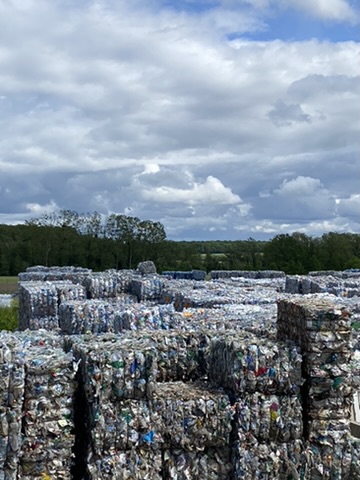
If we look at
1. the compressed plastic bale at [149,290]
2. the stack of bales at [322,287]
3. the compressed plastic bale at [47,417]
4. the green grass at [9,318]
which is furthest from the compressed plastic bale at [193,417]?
the green grass at [9,318]

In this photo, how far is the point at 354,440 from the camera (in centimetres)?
721

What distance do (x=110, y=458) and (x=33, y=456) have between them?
79 centimetres

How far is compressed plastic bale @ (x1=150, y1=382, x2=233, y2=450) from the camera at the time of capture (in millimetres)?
6707

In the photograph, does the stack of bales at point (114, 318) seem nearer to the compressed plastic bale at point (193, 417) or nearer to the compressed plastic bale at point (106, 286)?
the compressed plastic bale at point (193, 417)

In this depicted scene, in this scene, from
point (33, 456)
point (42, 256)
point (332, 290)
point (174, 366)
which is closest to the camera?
point (33, 456)

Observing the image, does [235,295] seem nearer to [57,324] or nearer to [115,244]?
[57,324]

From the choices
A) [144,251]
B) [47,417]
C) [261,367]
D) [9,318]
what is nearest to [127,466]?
[47,417]

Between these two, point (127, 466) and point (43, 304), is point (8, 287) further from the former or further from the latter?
point (127, 466)

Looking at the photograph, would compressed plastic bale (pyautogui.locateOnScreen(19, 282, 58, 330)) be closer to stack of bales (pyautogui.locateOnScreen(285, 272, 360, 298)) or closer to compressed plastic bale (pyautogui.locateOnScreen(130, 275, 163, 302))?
compressed plastic bale (pyautogui.locateOnScreen(130, 275, 163, 302))

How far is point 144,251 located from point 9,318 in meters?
38.8

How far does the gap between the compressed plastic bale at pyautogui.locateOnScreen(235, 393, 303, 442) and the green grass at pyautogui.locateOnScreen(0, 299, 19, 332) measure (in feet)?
67.9

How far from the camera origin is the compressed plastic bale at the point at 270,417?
688 cm

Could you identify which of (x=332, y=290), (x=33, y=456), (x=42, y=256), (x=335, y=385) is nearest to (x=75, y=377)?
(x=33, y=456)

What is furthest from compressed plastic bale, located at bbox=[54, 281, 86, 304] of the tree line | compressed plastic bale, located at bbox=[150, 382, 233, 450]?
the tree line
